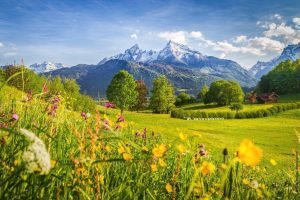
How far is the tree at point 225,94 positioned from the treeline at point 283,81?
54.1ft

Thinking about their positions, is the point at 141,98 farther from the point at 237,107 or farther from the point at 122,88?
the point at 237,107

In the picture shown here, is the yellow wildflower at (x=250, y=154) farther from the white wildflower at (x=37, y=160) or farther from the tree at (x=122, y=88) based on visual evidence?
the tree at (x=122, y=88)

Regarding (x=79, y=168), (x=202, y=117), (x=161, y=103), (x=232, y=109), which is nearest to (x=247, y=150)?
(x=79, y=168)

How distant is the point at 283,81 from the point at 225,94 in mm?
23743

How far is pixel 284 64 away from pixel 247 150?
135 metres

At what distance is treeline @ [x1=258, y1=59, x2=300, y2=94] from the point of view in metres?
113

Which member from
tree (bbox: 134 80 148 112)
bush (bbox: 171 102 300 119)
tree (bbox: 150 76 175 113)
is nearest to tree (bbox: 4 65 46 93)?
bush (bbox: 171 102 300 119)

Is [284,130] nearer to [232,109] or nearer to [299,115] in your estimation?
[299,115]

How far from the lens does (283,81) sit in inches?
4542

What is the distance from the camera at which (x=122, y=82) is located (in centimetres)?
7638

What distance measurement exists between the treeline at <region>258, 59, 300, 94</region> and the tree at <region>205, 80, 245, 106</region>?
1649 centimetres

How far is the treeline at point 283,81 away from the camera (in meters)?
113

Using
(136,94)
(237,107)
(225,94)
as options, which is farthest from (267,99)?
(136,94)

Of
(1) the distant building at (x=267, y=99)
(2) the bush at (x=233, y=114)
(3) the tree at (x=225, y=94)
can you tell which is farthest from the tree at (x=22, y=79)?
(1) the distant building at (x=267, y=99)
